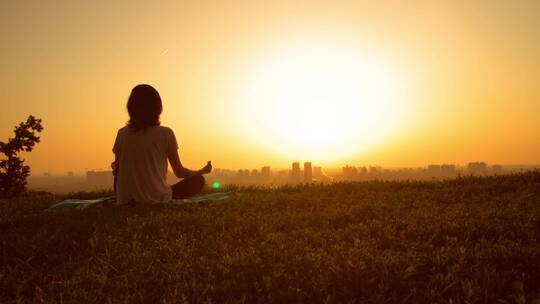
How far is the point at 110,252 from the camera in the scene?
6797mm

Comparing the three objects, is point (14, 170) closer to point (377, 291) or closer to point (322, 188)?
point (322, 188)

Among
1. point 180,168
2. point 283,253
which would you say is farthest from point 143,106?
point 283,253

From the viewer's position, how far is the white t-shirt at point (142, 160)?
431 inches

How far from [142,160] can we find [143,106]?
1.42 meters

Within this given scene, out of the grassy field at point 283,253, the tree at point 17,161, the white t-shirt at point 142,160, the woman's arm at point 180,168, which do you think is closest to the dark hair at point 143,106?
the white t-shirt at point 142,160

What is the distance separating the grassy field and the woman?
657 mm

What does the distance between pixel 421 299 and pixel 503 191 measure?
876 centimetres

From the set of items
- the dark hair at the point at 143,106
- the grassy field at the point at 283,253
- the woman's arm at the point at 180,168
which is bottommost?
the grassy field at the point at 283,253

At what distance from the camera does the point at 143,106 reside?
10.7m

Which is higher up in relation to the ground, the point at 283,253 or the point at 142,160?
the point at 142,160

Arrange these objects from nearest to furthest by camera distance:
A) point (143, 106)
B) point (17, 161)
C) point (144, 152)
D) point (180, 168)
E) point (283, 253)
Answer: point (283, 253), point (143, 106), point (144, 152), point (180, 168), point (17, 161)

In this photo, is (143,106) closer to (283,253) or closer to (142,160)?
(142,160)

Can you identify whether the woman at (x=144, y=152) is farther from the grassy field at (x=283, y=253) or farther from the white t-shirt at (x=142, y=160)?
the grassy field at (x=283, y=253)

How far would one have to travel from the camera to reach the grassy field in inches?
201
